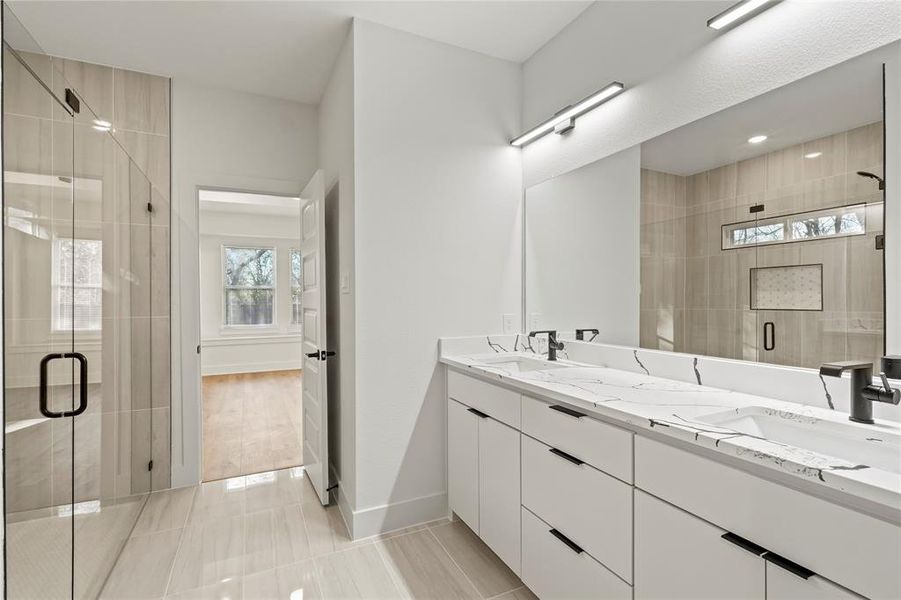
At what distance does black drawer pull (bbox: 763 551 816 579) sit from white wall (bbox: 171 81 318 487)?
10.2 feet

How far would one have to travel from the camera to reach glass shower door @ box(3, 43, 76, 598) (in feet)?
3.86

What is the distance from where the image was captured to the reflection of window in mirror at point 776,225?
1254mm

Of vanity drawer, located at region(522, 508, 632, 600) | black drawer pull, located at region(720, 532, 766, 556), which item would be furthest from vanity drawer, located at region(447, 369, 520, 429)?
black drawer pull, located at region(720, 532, 766, 556)

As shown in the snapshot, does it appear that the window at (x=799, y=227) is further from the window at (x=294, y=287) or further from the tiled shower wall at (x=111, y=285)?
the window at (x=294, y=287)

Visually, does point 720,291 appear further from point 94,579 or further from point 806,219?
Result: point 94,579

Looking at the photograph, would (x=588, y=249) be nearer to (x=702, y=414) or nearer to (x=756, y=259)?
(x=756, y=259)

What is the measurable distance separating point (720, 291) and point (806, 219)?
0.36m

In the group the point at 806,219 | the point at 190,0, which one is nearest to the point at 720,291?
the point at 806,219

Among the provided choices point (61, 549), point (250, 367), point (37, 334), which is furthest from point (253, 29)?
point (250, 367)

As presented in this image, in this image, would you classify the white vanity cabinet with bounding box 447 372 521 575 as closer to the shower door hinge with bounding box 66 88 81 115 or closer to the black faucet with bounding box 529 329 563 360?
the black faucet with bounding box 529 329 563 360

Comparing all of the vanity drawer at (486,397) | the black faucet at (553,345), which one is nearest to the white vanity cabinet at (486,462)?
the vanity drawer at (486,397)

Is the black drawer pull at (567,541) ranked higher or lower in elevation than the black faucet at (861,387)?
lower

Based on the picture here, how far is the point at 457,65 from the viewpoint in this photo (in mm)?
2500

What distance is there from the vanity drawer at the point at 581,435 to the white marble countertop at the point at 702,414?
0.12ft
